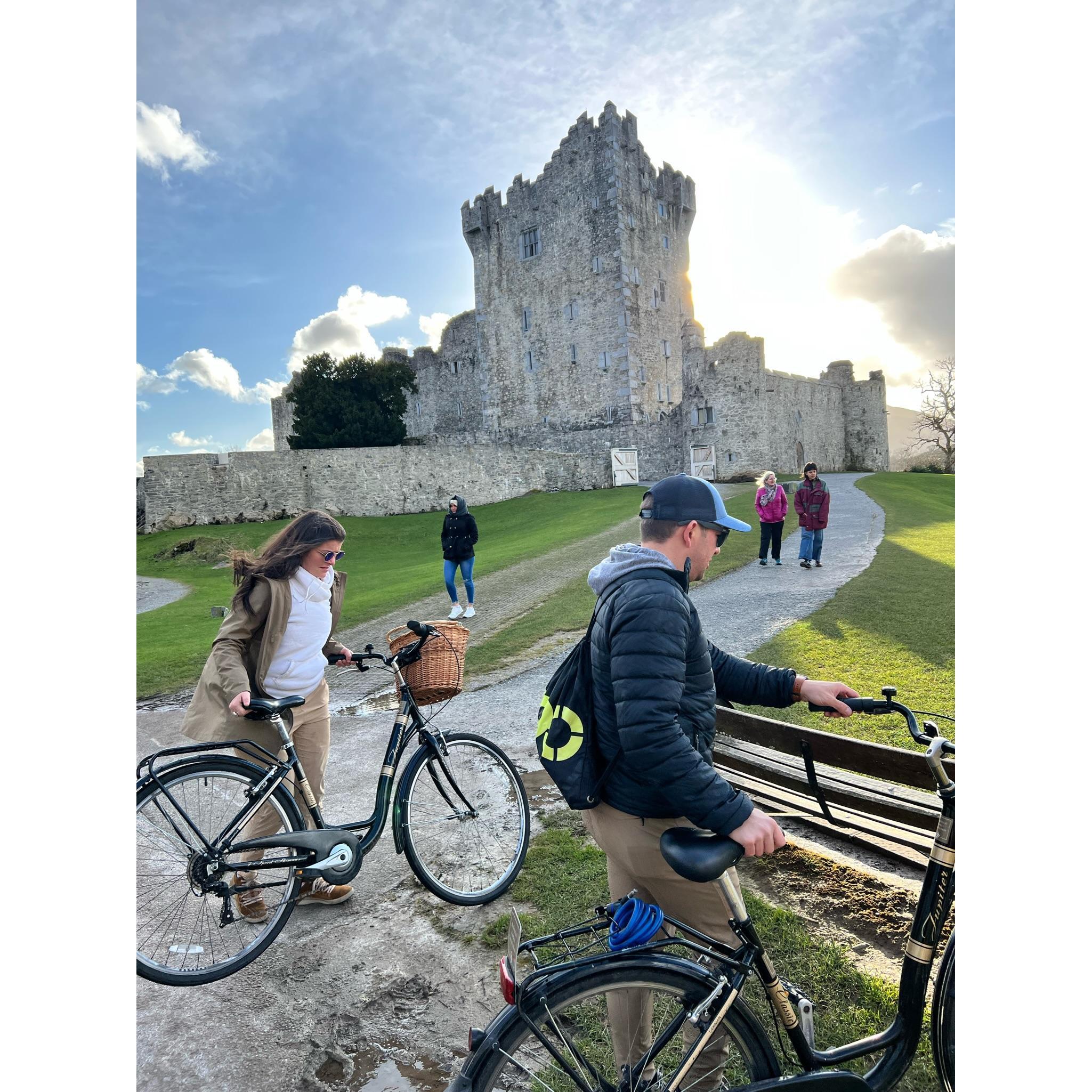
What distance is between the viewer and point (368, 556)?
20797mm

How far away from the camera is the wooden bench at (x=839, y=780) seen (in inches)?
107

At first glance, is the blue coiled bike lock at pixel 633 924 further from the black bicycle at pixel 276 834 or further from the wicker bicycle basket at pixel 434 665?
the wicker bicycle basket at pixel 434 665

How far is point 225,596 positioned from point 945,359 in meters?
16.2

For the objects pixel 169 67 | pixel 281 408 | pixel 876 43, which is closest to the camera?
pixel 876 43

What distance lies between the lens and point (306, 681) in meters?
3.37

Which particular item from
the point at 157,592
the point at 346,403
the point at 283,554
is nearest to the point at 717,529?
the point at 283,554

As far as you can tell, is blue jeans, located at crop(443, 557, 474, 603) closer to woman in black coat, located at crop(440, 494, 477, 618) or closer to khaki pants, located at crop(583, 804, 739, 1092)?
woman in black coat, located at crop(440, 494, 477, 618)

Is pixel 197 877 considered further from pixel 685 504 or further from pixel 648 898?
pixel 685 504

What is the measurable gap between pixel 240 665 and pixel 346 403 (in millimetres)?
31854

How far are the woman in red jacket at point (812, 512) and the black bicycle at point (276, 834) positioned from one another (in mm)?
8942
